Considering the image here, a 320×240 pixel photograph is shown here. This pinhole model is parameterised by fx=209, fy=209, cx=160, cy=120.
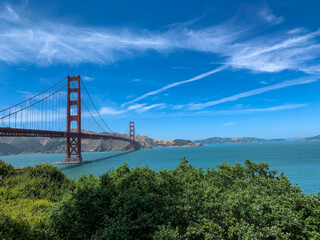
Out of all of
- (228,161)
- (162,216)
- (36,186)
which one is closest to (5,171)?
(36,186)

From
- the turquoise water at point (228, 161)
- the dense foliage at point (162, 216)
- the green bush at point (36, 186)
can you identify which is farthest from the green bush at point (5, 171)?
the turquoise water at point (228, 161)

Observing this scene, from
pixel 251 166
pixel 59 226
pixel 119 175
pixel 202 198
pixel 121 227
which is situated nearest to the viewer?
pixel 121 227

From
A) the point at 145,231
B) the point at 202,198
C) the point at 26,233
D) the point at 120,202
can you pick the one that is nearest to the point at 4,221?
the point at 26,233

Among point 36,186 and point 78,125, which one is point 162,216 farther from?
point 78,125

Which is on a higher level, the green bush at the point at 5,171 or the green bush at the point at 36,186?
the green bush at the point at 5,171

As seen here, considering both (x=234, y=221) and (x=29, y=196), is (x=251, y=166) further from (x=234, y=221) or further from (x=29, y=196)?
(x=29, y=196)

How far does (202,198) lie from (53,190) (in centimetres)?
1232

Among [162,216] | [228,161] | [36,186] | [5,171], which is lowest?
[228,161]

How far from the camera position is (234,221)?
26.6 ft

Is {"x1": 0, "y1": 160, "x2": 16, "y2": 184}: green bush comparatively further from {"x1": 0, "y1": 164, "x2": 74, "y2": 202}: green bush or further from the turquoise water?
the turquoise water

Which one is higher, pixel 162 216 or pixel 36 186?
pixel 162 216

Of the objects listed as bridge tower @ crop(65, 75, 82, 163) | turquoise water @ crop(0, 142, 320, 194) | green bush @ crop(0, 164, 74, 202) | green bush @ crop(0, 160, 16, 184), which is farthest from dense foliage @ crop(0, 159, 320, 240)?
bridge tower @ crop(65, 75, 82, 163)

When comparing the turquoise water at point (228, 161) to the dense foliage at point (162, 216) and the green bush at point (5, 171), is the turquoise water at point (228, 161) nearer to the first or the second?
the dense foliage at point (162, 216)

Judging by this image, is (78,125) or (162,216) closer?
(162,216)
